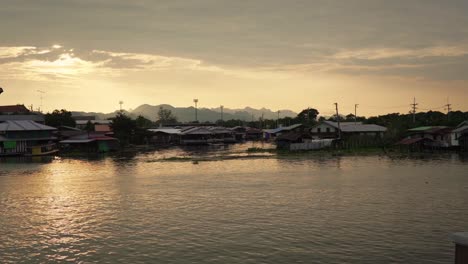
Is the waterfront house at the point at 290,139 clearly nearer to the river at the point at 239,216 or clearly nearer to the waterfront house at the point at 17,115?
the river at the point at 239,216

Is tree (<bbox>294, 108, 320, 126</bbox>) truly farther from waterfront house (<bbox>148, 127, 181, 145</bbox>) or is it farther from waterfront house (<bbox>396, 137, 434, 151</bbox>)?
waterfront house (<bbox>396, 137, 434, 151</bbox>)

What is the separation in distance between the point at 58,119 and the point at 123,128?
1614cm

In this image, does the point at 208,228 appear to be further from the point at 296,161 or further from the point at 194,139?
the point at 194,139

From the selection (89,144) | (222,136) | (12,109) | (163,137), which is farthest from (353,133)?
(12,109)

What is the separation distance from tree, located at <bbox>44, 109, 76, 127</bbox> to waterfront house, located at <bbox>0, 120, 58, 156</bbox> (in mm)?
15795

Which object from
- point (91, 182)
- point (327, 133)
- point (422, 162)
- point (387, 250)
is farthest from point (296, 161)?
point (387, 250)

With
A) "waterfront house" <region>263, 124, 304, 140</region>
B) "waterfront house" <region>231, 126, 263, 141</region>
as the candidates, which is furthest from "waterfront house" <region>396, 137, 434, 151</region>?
"waterfront house" <region>231, 126, 263, 141</region>

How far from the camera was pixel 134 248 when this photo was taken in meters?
16.0

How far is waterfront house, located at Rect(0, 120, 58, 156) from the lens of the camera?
64500 mm

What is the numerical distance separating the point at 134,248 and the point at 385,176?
24.1 meters

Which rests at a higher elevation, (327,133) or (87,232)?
(327,133)

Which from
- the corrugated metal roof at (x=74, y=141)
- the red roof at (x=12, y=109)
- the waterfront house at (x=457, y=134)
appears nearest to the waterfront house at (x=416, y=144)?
the waterfront house at (x=457, y=134)

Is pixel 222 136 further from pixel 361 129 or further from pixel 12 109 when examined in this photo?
pixel 12 109

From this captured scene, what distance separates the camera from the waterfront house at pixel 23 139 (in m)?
64.5
